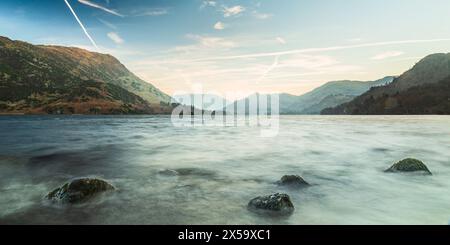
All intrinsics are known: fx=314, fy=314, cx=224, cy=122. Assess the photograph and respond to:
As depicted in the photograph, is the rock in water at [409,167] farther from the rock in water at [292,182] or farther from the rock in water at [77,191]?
the rock in water at [77,191]

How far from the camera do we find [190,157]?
89.9 ft

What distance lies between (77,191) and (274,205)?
761 cm

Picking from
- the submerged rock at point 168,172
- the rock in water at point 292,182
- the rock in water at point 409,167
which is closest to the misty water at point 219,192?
the submerged rock at point 168,172

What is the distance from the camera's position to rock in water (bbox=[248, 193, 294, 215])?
36.1 feet

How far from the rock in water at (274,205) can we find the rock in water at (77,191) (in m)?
6.48

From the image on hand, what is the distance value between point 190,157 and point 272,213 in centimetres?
1727

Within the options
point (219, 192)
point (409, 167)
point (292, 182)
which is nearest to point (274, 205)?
point (219, 192)

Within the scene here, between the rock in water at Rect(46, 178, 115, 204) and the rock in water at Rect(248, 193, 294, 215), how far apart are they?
6.48m

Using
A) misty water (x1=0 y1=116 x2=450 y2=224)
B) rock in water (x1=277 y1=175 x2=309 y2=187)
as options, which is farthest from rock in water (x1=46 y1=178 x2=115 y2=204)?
rock in water (x1=277 y1=175 x2=309 y2=187)

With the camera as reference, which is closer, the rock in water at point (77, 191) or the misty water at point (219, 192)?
the misty water at point (219, 192)

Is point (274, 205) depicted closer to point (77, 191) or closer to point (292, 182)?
point (292, 182)

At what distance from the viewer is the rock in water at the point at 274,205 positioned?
11.0m

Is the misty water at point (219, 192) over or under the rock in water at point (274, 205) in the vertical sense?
under
